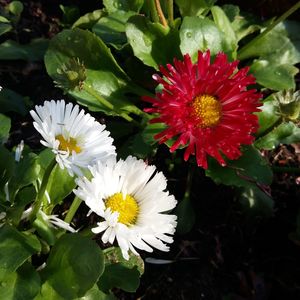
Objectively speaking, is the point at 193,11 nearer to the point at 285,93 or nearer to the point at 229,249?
the point at 285,93

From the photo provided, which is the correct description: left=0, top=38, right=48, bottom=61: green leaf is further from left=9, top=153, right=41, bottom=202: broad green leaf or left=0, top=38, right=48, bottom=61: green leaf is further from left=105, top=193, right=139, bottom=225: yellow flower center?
left=105, top=193, right=139, bottom=225: yellow flower center

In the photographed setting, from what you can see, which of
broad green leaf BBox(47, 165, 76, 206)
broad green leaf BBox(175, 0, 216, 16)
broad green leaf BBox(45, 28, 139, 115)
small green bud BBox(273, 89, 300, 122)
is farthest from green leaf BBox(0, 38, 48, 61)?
small green bud BBox(273, 89, 300, 122)

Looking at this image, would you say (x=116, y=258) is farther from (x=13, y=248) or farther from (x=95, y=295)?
(x=13, y=248)

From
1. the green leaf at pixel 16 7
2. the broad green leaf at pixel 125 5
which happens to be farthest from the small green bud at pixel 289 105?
the green leaf at pixel 16 7

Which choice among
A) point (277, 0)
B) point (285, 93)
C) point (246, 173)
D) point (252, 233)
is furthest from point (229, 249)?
point (277, 0)

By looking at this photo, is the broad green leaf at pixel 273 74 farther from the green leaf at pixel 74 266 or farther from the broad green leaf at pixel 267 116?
the green leaf at pixel 74 266
